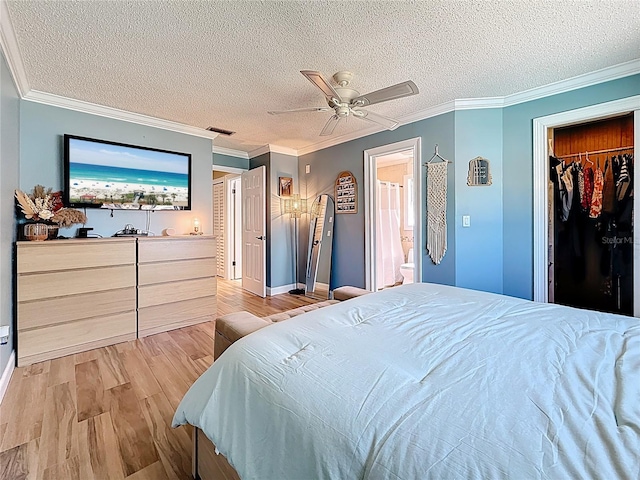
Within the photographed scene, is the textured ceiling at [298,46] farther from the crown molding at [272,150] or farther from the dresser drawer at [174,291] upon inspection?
the dresser drawer at [174,291]

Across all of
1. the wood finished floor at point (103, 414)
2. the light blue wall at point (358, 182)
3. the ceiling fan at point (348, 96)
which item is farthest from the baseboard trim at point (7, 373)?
the light blue wall at point (358, 182)

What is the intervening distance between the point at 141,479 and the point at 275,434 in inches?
39.2

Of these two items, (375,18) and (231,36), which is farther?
(231,36)

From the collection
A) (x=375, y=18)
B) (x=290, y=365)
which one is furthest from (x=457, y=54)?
(x=290, y=365)

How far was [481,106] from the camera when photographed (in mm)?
3123

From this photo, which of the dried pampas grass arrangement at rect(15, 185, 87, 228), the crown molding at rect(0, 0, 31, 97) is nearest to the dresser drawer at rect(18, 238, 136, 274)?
the dried pampas grass arrangement at rect(15, 185, 87, 228)

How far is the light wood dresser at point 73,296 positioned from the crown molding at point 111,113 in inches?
55.0

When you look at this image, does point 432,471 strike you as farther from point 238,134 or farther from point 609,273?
point 238,134

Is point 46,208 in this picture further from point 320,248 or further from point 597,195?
point 597,195

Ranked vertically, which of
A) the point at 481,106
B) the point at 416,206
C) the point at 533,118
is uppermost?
the point at 481,106

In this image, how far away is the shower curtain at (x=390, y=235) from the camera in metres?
4.93

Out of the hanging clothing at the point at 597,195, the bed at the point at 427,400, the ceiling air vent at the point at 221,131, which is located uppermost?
the ceiling air vent at the point at 221,131

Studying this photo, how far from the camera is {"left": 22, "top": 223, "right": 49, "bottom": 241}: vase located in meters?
2.57

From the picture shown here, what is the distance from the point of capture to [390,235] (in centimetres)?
508
